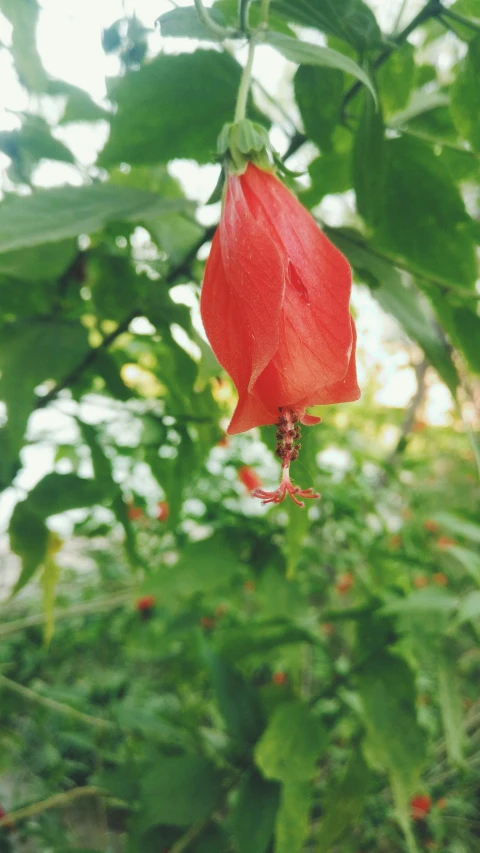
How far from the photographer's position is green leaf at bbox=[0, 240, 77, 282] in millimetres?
308

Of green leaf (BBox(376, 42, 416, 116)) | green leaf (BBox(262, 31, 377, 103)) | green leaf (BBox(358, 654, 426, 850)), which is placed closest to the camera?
green leaf (BBox(262, 31, 377, 103))

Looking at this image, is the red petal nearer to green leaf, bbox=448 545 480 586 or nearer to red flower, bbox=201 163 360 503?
red flower, bbox=201 163 360 503

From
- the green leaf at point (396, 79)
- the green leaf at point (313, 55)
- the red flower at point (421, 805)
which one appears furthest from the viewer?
the red flower at point (421, 805)

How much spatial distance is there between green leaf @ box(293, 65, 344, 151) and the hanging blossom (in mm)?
65

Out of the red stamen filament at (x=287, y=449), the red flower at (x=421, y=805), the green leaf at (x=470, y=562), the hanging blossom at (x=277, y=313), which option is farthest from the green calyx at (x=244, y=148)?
the red flower at (x=421, y=805)

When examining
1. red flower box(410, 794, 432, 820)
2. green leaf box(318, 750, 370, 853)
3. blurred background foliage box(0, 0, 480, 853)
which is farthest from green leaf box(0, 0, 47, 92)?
red flower box(410, 794, 432, 820)

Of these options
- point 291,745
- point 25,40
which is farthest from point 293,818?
point 25,40

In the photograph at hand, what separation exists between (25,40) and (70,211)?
0.36ft

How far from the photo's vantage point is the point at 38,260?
1.04 feet

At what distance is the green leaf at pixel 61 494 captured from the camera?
1.27ft

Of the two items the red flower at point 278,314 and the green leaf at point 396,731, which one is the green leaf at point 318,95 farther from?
the green leaf at point 396,731

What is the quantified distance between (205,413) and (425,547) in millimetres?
502

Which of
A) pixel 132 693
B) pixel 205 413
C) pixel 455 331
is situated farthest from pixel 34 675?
pixel 455 331

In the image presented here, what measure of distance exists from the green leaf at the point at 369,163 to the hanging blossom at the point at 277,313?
0.19 ft
